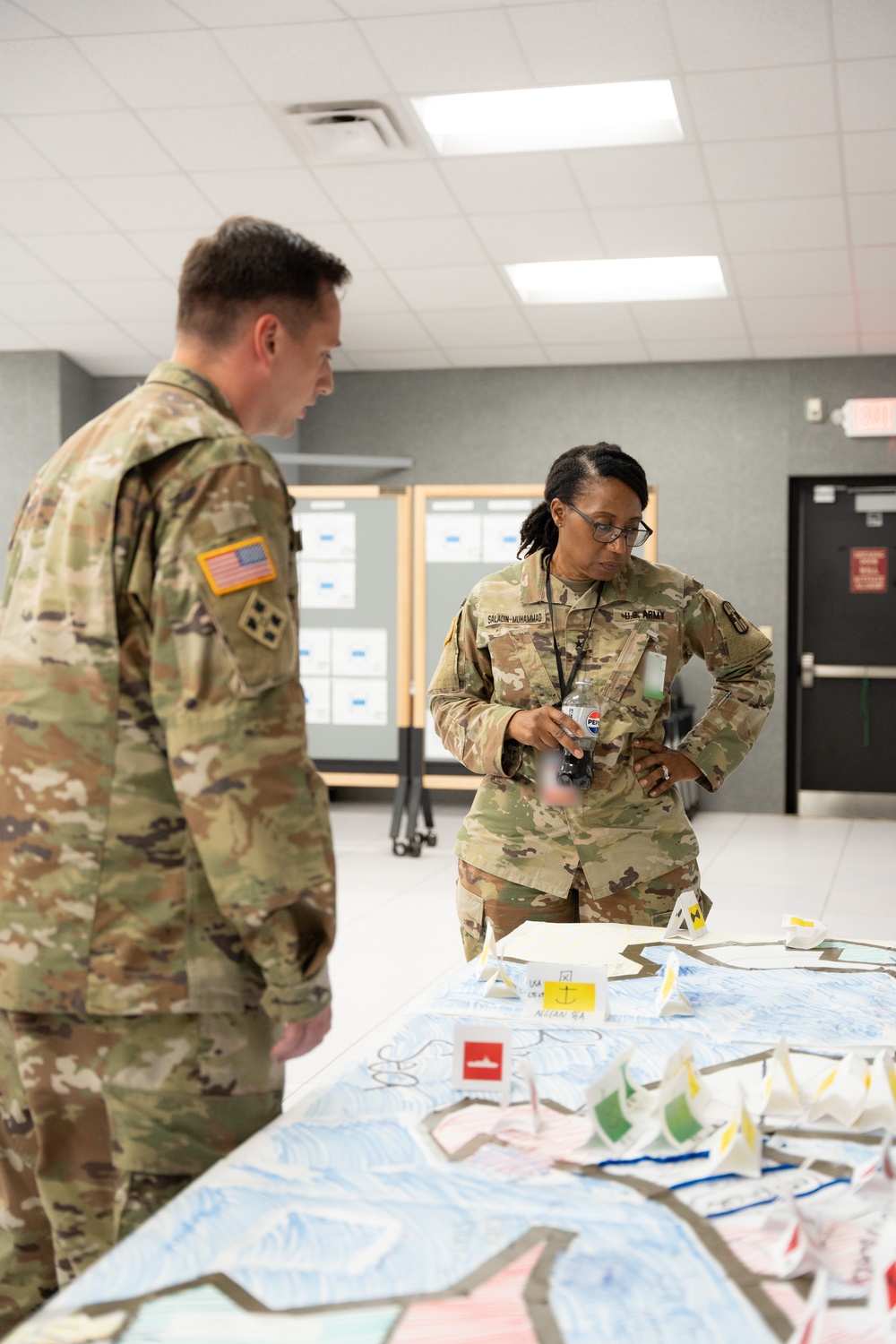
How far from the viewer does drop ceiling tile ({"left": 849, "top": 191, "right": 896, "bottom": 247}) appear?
603 centimetres

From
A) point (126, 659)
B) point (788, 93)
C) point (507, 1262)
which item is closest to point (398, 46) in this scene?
point (788, 93)

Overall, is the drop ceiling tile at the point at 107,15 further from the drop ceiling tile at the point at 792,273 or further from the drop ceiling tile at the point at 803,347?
the drop ceiling tile at the point at 803,347

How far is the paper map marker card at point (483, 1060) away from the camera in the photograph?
1329mm

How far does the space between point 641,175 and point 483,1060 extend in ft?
17.6

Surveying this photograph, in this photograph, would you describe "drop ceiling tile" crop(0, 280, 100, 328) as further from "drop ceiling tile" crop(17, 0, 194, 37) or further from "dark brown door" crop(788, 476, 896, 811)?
"dark brown door" crop(788, 476, 896, 811)

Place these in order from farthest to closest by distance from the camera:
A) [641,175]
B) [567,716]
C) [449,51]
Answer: [641,175] < [449,51] < [567,716]

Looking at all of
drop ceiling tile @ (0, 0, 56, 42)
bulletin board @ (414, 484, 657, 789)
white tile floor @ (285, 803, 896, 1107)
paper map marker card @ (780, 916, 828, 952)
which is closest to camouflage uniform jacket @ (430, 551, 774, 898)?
paper map marker card @ (780, 916, 828, 952)

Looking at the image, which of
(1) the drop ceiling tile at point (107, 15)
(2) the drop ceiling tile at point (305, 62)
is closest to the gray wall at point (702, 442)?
(2) the drop ceiling tile at point (305, 62)

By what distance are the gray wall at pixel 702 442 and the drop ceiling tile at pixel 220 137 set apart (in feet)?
11.1

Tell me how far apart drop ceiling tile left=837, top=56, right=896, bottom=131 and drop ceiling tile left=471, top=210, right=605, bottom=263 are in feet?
4.89

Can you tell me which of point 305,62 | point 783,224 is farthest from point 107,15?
point 783,224

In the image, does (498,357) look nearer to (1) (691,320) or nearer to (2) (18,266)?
(1) (691,320)

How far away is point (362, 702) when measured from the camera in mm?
7637

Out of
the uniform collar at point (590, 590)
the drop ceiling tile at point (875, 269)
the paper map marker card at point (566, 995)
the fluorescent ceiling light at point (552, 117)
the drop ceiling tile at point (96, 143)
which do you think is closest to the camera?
the paper map marker card at point (566, 995)
